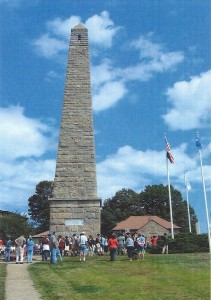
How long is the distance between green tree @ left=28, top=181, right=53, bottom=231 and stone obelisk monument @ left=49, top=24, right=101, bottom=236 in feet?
151

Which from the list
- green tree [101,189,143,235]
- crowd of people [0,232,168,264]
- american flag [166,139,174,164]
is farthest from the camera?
green tree [101,189,143,235]

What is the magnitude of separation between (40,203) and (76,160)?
157 feet

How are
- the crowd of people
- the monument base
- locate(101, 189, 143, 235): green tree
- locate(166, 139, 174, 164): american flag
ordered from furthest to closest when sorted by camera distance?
1. locate(101, 189, 143, 235): green tree
2. locate(166, 139, 174, 164): american flag
3. the monument base
4. the crowd of people

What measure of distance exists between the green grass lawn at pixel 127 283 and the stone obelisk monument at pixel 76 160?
8.34 meters

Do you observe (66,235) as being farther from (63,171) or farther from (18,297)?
(18,297)

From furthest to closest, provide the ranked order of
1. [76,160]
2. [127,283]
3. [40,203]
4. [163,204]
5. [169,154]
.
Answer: [163,204]
[40,203]
[169,154]
[76,160]
[127,283]

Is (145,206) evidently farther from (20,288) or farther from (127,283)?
(20,288)

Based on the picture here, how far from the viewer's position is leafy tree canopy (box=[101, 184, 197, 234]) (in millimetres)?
72188

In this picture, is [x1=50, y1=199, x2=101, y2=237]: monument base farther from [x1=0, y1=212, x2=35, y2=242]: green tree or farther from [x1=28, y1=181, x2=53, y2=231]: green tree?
[x1=28, y1=181, x2=53, y2=231]: green tree

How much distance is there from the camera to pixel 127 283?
37.2 feet

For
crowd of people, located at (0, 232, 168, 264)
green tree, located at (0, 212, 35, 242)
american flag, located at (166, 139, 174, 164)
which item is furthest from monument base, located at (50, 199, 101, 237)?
green tree, located at (0, 212, 35, 242)

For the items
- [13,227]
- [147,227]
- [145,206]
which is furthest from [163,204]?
[13,227]

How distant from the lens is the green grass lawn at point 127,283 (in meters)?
9.48

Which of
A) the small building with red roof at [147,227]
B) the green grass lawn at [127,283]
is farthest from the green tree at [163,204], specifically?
the green grass lawn at [127,283]
